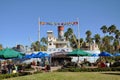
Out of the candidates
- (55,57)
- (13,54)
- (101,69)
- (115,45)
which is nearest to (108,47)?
(115,45)

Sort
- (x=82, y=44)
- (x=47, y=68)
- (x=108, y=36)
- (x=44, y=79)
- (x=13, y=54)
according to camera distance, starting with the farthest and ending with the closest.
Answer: (x=108, y=36), (x=82, y=44), (x=47, y=68), (x=13, y=54), (x=44, y=79)

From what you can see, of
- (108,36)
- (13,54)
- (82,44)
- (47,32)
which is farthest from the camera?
(108,36)

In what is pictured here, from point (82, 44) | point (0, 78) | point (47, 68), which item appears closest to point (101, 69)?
point (47, 68)

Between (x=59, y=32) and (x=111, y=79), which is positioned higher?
(x=59, y=32)

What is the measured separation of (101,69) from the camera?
27156 mm

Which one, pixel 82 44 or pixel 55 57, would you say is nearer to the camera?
pixel 55 57

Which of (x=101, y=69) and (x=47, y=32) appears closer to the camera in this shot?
(x=101, y=69)

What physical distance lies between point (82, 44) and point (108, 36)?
16784mm

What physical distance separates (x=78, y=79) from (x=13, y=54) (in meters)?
6.35

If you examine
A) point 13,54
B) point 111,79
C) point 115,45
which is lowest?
point 111,79

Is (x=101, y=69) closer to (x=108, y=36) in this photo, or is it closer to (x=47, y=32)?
(x=47, y=32)

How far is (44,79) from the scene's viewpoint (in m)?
17.9

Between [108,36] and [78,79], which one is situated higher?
[108,36]

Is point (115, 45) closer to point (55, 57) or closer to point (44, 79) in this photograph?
point (55, 57)
